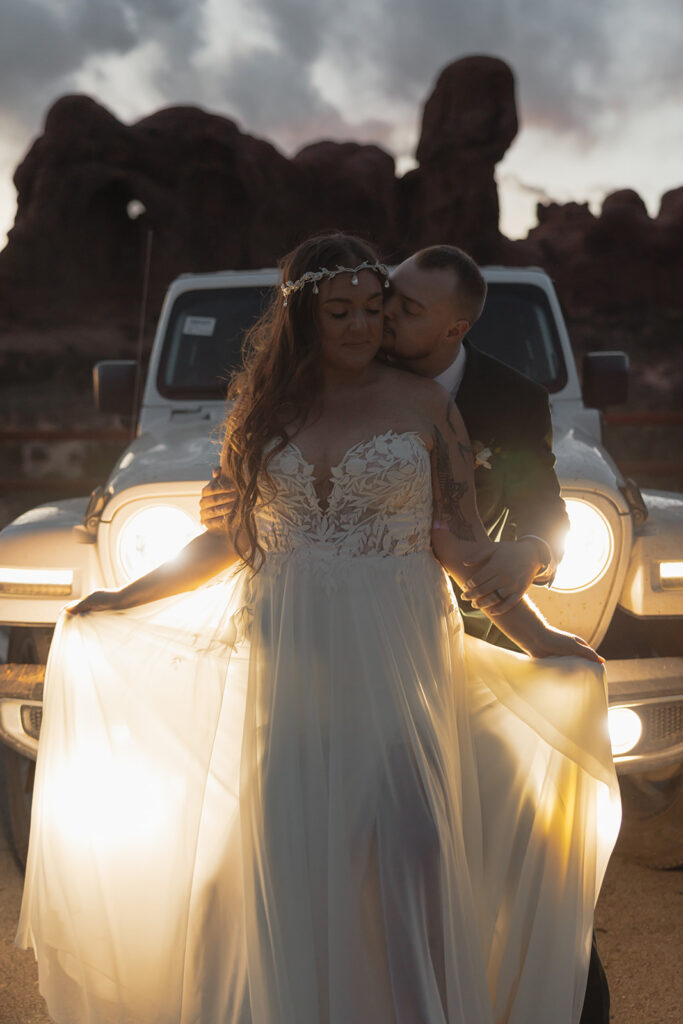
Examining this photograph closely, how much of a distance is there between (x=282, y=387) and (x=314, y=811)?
0.90 meters

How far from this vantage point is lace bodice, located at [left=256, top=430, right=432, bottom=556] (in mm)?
1883

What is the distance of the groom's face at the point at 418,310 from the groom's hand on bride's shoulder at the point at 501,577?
1.65 ft

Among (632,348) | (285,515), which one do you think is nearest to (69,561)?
(285,515)

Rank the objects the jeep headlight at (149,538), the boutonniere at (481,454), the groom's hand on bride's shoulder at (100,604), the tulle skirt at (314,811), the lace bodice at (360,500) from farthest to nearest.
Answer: the jeep headlight at (149,538) → the boutonniere at (481,454) → the groom's hand on bride's shoulder at (100,604) → the lace bodice at (360,500) → the tulle skirt at (314,811)

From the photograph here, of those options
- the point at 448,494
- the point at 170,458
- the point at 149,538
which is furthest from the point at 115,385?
the point at 448,494

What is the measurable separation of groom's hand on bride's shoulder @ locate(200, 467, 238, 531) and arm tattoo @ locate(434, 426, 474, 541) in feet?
1.51

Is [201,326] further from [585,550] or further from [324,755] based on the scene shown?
[324,755]

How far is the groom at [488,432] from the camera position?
2.02m

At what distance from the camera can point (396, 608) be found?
1.90m

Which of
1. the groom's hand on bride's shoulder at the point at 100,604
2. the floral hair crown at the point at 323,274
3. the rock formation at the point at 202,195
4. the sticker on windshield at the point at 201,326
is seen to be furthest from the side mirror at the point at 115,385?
the rock formation at the point at 202,195

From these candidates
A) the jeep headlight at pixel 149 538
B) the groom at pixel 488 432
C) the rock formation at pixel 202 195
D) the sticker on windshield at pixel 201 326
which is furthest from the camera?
the rock formation at pixel 202 195

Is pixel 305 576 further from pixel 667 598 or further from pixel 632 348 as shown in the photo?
pixel 632 348

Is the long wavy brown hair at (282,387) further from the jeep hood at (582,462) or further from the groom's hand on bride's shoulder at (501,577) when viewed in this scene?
the jeep hood at (582,462)

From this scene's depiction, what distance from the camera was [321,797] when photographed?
1787 mm
